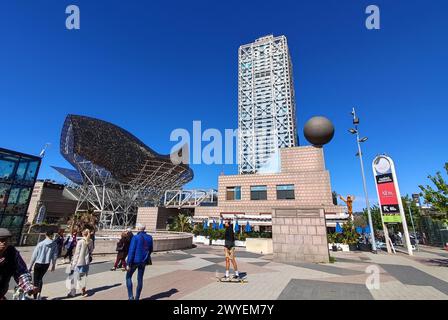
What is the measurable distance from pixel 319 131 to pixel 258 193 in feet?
40.9

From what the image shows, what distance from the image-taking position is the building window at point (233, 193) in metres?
36.8

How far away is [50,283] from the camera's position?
8008mm

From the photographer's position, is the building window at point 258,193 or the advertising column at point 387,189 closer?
the advertising column at point 387,189

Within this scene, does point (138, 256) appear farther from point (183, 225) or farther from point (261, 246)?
point (183, 225)

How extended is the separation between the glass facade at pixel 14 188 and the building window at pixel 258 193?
86.1ft

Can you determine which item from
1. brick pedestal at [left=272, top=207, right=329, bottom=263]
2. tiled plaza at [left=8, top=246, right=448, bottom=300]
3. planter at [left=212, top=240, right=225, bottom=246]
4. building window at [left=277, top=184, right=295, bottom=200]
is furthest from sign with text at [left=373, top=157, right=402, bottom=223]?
planter at [left=212, top=240, right=225, bottom=246]

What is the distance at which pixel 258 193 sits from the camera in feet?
116

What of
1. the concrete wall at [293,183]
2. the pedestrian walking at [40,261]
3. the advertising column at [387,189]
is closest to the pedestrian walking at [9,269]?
the pedestrian walking at [40,261]

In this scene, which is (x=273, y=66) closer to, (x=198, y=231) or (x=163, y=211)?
(x=163, y=211)

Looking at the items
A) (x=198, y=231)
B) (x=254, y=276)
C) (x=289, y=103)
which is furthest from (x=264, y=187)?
(x=289, y=103)

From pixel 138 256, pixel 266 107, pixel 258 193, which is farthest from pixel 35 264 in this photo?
pixel 266 107

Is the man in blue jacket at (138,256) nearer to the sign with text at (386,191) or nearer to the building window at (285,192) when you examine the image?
the sign with text at (386,191)

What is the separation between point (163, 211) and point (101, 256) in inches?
1293
